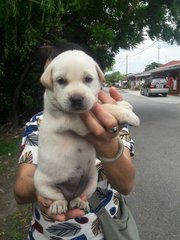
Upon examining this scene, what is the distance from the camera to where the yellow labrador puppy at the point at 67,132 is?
76.4 inches

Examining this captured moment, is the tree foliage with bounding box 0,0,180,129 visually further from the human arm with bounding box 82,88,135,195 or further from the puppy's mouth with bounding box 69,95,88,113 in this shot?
the puppy's mouth with bounding box 69,95,88,113

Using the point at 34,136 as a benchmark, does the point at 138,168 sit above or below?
below

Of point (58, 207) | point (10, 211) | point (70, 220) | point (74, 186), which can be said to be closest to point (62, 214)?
point (58, 207)

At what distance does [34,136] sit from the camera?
249 centimetres

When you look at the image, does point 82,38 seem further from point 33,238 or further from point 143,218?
point 33,238

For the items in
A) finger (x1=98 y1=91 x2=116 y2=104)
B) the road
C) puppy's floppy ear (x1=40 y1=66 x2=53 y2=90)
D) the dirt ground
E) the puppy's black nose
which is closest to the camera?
the puppy's black nose

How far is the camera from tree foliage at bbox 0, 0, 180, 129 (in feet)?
34.9

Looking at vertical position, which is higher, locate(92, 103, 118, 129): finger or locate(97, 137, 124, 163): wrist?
locate(92, 103, 118, 129): finger

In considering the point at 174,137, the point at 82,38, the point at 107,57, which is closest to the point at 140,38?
the point at 107,57

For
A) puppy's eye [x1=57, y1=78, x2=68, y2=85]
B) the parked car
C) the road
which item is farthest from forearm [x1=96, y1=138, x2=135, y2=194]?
the parked car

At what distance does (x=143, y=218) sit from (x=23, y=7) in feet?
20.2

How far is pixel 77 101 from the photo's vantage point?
74.2 inches

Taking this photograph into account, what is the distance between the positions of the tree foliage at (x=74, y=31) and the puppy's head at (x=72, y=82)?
Result: 7524 millimetres

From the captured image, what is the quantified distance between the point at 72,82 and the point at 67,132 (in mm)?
241
